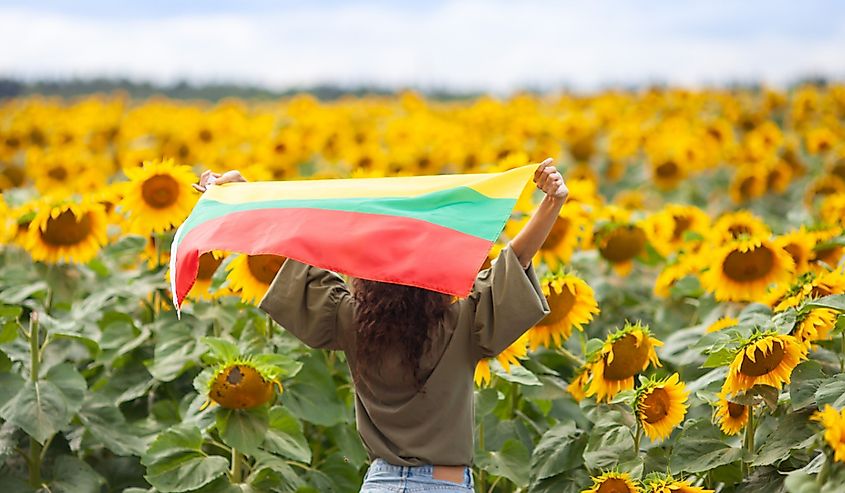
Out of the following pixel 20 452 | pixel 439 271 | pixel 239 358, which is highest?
pixel 439 271

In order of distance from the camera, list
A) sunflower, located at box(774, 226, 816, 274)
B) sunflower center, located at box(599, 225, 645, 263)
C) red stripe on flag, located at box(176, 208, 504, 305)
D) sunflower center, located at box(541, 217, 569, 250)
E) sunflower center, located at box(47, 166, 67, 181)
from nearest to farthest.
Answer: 1. red stripe on flag, located at box(176, 208, 504, 305)
2. sunflower, located at box(774, 226, 816, 274)
3. sunflower center, located at box(541, 217, 569, 250)
4. sunflower center, located at box(599, 225, 645, 263)
5. sunflower center, located at box(47, 166, 67, 181)

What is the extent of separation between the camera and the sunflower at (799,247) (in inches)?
165

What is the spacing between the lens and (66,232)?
4332mm

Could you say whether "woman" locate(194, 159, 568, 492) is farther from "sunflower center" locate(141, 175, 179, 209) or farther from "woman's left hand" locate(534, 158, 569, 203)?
"sunflower center" locate(141, 175, 179, 209)

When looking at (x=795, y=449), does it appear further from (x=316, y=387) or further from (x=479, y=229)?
(x=316, y=387)

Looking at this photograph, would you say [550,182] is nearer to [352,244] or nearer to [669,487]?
[352,244]

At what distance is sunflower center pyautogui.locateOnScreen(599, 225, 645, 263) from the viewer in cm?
467

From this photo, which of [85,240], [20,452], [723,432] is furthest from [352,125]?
[723,432]

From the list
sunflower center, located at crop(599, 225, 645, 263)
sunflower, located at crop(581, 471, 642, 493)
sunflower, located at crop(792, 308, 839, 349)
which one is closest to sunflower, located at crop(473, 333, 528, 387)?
sunflower, located at crop(581, 471, 642, 493)

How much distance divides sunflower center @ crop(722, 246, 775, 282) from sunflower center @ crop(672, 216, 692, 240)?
4.01 feet

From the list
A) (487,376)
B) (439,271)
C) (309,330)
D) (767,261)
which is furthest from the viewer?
(767,261)

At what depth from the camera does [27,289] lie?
439 cm

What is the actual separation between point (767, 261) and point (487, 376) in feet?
3.89

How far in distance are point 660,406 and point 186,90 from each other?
64.1 feet
